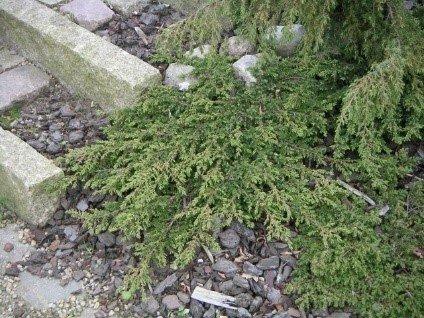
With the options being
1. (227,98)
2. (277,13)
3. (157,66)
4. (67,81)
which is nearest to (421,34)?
(277,13)

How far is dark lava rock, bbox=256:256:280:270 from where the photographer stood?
2734 mm

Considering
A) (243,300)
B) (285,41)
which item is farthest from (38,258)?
(285,41)

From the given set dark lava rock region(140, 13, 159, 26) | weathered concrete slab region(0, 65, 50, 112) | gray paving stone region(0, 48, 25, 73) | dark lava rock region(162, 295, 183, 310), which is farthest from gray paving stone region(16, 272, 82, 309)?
dark lava rock region(140, 13, 159, 26)

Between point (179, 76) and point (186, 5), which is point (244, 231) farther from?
point (186, 5)

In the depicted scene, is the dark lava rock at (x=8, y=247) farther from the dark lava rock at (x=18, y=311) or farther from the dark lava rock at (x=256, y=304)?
the dark lava rock at (x=256, y=304)

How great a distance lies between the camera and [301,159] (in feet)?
9.87

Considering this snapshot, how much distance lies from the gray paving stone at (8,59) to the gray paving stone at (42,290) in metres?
1.68

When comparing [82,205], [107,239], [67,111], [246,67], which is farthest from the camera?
[67,111]

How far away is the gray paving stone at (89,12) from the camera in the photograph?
3945mm

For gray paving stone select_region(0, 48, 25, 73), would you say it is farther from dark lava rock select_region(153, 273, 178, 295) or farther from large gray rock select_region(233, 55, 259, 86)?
dark lava rock select_region(153, 273, 178, 295)

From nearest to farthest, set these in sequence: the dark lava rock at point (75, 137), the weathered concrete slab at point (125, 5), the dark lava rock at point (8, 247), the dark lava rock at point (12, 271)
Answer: the dark lava rock at point (12, 271) < the dark lava rock at point (8, 247) < the dark lava rock at point (75, 137) < the weathered concrete slab at point (125, 5)

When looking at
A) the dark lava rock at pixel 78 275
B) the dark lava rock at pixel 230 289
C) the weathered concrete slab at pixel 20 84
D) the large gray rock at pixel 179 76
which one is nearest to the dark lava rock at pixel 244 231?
the dark lava rock at pixel 230 289

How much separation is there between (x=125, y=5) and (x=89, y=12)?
0.27m

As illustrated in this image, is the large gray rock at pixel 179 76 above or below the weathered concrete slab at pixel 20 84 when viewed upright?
above
